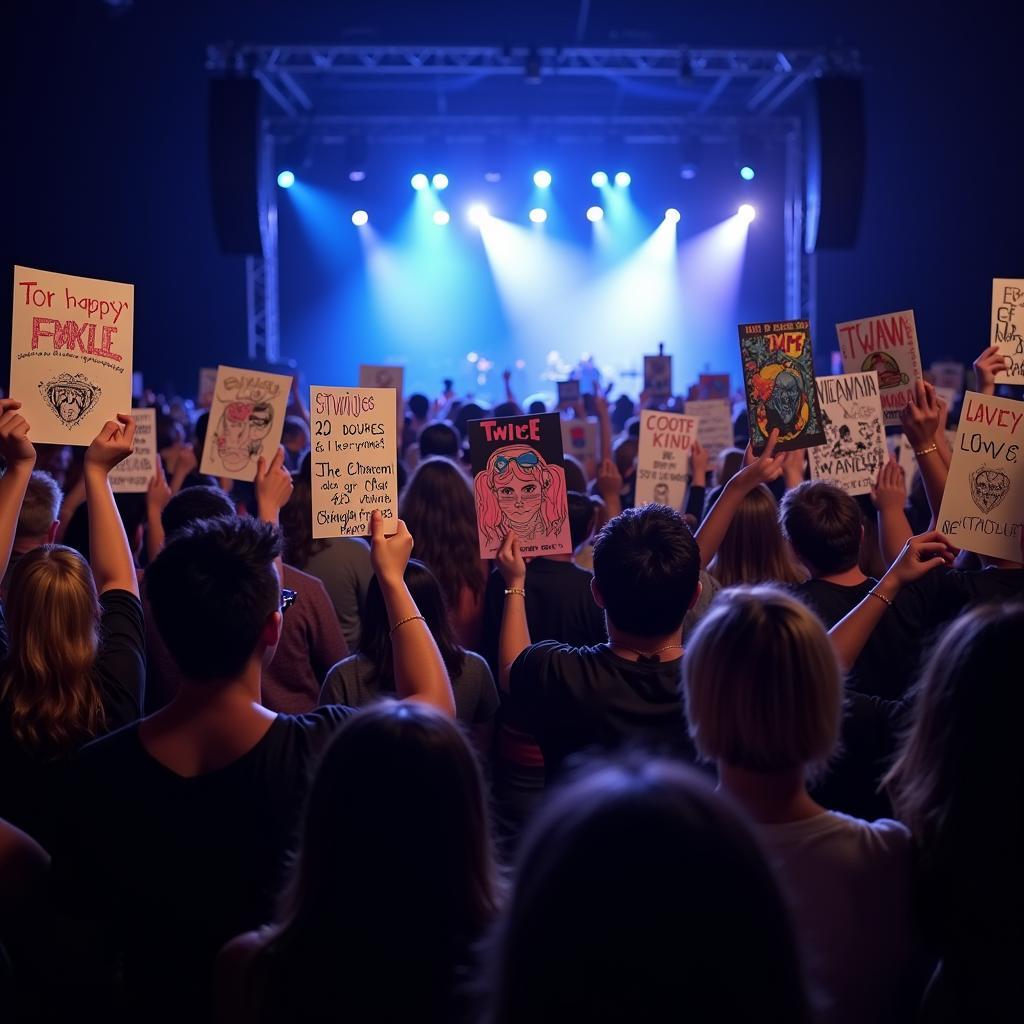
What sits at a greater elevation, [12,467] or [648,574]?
[12,467]

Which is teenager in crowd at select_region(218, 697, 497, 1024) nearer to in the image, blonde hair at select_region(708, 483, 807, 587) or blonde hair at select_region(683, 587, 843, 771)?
blonde hair at select_region(683, 587, 843, 771)

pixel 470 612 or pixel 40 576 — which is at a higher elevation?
pixel 40 576

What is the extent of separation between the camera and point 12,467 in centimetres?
262

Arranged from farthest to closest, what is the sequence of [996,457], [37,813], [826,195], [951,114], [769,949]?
[951,114] → [826,195] → [996,457] → [37,813] → [769,949]

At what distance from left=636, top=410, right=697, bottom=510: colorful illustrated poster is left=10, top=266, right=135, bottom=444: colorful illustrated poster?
2682 millimetres

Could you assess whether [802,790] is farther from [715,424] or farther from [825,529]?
[715,424]

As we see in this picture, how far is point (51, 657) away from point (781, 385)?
8.56 feet

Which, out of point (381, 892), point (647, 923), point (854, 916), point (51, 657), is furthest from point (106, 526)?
point (647, 923)

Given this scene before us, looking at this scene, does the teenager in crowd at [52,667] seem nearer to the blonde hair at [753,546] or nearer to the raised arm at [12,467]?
the raised arm at [12,467]

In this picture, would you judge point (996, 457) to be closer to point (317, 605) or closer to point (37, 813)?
point (317, 605)

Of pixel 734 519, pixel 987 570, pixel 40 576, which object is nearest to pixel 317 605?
pixel 40 576

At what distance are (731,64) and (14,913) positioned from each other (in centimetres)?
1427

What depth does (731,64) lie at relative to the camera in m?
14.0

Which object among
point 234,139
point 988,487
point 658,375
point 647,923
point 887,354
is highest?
point 234,139
